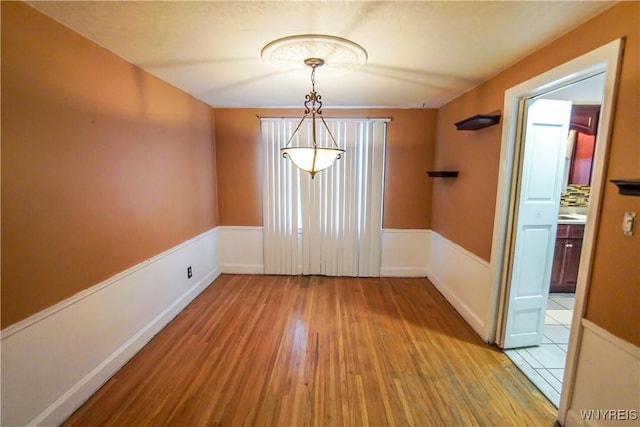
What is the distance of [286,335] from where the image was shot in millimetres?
2652

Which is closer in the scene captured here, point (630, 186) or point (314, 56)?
point (630, 186)

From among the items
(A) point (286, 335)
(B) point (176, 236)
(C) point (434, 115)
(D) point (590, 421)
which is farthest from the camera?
(C) point (434, 115)

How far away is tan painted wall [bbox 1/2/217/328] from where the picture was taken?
4.70ft

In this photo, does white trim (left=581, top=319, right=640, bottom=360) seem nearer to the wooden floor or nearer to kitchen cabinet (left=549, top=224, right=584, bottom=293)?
the wooden floor

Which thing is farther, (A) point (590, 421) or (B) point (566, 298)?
(B) point (566, 298)

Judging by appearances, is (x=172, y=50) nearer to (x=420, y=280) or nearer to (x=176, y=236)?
(x=176, y=236)

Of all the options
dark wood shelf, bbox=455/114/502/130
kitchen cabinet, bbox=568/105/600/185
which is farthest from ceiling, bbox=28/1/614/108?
kitchen cabinet, bbox=568/105/600/185

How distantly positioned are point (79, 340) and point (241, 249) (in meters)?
2.41

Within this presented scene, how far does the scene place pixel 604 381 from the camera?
4.88 ft

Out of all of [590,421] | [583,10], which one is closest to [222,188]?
[583,10]

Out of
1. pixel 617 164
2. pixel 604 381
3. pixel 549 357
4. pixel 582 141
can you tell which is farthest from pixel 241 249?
pixel 582 141

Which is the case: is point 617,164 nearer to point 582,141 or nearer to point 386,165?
point 386,165

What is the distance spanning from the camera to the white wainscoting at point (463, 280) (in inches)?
102

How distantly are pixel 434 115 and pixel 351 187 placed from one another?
151cm
